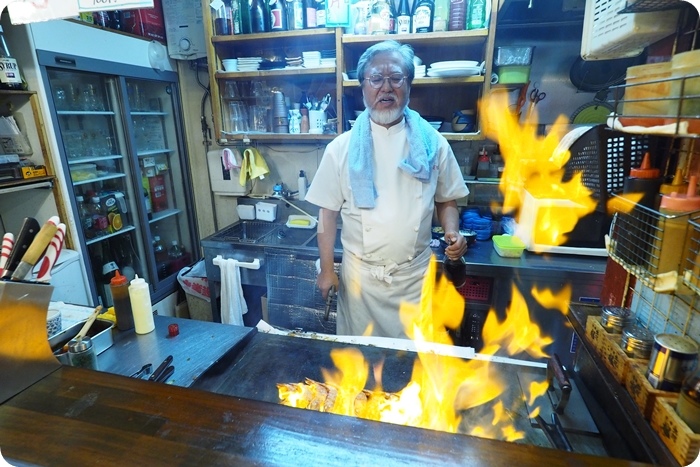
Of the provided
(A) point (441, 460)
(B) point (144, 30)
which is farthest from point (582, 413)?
(B) point (144, 30)

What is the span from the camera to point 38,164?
226 centimetres

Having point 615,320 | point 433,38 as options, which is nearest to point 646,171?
point 615,320

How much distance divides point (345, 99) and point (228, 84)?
93cm

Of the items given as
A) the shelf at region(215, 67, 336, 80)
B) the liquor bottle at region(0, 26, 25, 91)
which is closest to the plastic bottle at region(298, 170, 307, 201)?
the shelf at region(215, 67, 336, 80)

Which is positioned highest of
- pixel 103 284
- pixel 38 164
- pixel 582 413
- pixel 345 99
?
pixel 345 99

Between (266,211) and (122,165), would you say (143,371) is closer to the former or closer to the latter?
(266,211)

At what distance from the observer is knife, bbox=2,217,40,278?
839mm

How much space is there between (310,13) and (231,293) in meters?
2.06

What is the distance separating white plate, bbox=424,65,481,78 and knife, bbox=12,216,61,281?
2183mm

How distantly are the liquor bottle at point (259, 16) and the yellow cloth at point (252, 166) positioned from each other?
93 centimetres

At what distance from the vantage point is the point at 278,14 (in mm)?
2578

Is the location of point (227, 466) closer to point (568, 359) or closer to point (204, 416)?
point (204, 416)

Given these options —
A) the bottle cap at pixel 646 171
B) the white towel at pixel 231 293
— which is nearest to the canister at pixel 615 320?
the bottle cap at pixel 646 171

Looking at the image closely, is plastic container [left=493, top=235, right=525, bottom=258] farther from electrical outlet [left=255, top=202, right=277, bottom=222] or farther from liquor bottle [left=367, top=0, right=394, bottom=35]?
electrical outlet [left=255, top=202, right=277, bottom=222]
